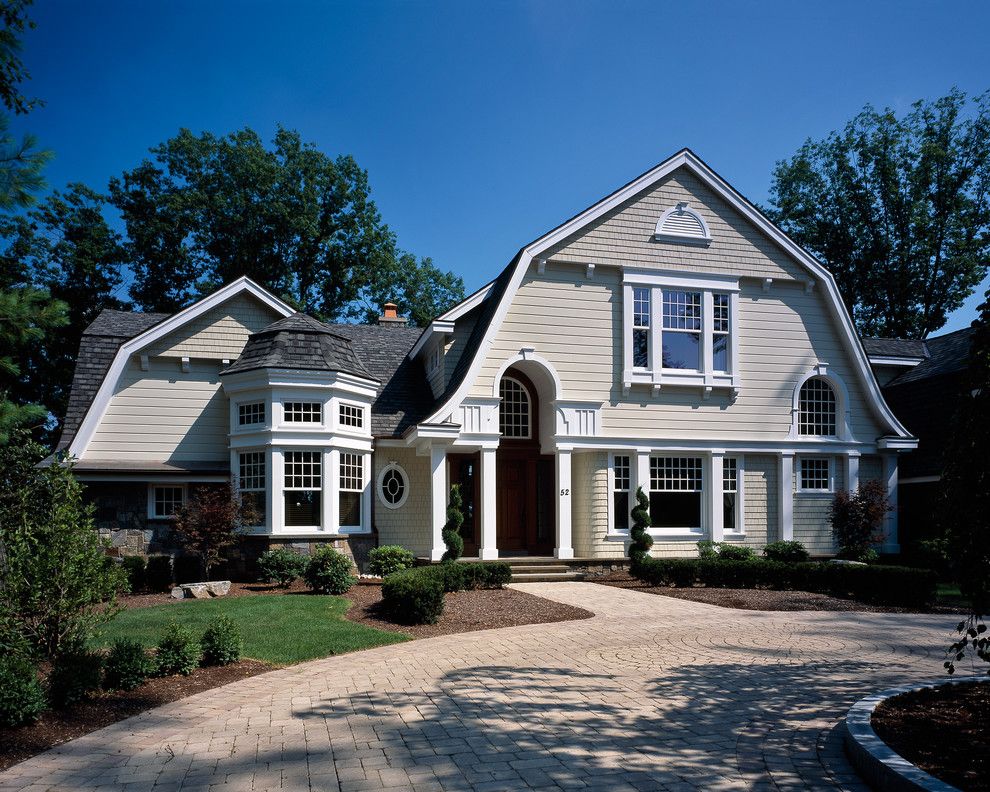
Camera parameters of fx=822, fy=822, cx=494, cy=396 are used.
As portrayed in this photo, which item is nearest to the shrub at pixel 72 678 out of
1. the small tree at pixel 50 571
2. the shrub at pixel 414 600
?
the small tree at pixel 50 571

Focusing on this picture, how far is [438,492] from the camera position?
59.6 ft

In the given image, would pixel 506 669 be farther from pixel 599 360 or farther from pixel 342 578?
pixel 599 360

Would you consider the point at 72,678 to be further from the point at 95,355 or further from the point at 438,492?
the point at 95,355

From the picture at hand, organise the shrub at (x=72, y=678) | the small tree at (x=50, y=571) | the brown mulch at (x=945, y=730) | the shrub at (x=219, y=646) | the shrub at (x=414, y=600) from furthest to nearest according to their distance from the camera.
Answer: the shrub at (x=414, y=600), the shrub at (x=219, y=646), the small tree at (x=50, y=571), the shrub at (x=72, y=678), the brown mulch at (x=945, y=730)

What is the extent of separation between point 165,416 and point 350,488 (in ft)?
16.1

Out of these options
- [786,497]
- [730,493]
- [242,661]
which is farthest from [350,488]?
[786,497]

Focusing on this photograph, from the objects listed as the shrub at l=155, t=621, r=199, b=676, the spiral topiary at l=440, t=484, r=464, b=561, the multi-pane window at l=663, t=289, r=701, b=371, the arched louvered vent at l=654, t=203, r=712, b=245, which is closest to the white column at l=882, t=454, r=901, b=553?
the multi-pane window at l=663, t=289, r=701, b=371

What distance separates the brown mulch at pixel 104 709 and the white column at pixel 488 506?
9.13 meters

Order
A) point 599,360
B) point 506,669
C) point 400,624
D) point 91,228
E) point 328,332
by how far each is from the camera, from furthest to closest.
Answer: point 91,228
point 599,360
point 328,332
point 400,624
point 506,669

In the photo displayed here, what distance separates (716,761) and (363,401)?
13543 mm

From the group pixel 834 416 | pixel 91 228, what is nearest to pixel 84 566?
pixel 834 416

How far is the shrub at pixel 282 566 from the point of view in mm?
15523

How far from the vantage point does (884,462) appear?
21.0 metres

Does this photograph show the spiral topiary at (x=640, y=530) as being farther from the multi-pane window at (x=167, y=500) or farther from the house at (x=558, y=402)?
the multi-pane window at (x=167, y=500)
